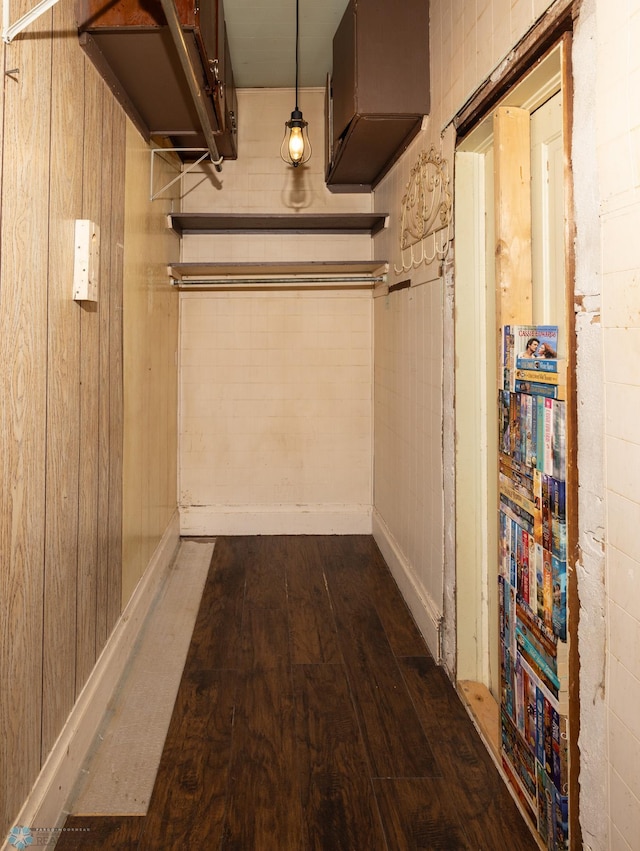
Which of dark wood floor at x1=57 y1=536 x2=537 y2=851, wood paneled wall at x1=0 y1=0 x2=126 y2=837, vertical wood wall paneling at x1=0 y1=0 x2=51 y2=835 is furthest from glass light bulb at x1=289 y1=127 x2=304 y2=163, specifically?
dark wood floor at x1=57 y1=536 x2=537 y2=851

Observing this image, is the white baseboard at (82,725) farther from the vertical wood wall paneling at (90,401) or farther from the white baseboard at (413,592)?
the white baseboard at (413,592)

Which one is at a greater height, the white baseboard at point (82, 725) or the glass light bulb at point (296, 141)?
the glass light bulb at point (296, 141)

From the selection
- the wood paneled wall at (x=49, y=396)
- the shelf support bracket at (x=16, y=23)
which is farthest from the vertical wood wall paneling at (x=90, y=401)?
the shelf support bracket at (x=16, y=23)

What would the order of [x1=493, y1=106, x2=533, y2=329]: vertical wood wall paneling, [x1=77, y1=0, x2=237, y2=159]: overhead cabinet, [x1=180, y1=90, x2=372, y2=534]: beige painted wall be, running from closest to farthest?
[x1=493, y1=106, x2=533, y2=329]: vertical wood wall paneling, [x1=77, y1=0, x2=237, y2=159]: overhead cabinet, [x1=180, y1=90, x2=372, y2=534]: beige painted wall

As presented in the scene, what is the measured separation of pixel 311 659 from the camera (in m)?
2.46

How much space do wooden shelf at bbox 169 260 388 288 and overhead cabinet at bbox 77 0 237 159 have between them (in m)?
0.83

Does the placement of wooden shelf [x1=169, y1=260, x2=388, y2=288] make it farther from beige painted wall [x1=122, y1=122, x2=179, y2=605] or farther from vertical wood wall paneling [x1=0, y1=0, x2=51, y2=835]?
vertical wood wall paneling [x1=0, y1=0, x2=51, y2=835]

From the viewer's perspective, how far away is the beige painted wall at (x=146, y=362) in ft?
8.43

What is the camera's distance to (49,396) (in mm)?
1600

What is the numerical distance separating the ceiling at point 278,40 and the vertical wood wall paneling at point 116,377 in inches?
46.7

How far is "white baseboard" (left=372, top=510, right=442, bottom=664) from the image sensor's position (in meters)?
2.47

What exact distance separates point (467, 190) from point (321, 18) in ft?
5.34

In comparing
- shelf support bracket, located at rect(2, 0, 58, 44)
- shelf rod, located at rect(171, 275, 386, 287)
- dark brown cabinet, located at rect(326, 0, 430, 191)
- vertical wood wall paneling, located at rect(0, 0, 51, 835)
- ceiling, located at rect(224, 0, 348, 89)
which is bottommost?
vertical wood wall paneling, located at rect(0, 0, 51, 835)

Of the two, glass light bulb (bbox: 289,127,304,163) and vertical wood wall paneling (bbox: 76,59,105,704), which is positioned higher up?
glass light bulb (bbox: 289,127,304,163)
